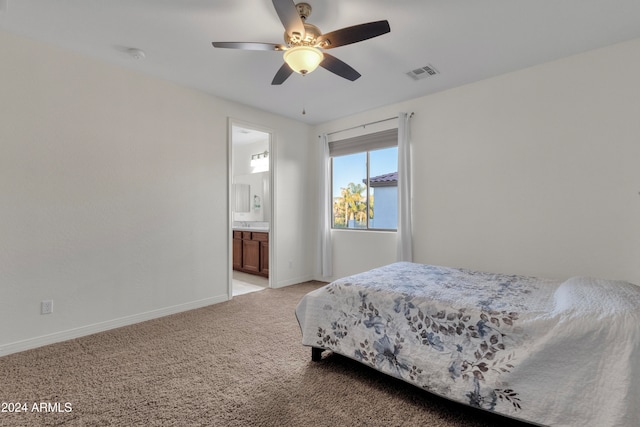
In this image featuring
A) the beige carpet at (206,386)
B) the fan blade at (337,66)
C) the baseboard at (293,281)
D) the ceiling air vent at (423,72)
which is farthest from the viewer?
the baseboard at (293,281)

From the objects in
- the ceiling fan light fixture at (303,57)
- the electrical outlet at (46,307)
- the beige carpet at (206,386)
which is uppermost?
the ceiling fan light fixture at (303,57)

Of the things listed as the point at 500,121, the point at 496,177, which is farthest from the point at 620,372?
the point at 500,121

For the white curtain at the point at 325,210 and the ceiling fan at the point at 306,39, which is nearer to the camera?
the ceiling fan at the point at 306,39

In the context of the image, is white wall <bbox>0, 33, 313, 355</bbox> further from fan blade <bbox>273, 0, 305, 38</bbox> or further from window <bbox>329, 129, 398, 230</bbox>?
fan blade <bbox>273, 0, 305, 38</bbox>

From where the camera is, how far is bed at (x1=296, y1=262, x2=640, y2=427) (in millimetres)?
1278

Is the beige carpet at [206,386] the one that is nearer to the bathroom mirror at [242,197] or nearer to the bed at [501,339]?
the bed at [501,339]

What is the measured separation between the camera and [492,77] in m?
3.15

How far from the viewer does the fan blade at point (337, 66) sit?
2213mm

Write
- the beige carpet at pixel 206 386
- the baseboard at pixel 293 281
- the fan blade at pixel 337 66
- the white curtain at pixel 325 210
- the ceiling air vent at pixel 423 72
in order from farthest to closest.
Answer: the white curtain at pixel 325 210, the baseboard at pixel 293 281, the ceiling air vent at pixel 423 72, the fan blade at pixel 337 66, the beige carpet at pixel 206 386

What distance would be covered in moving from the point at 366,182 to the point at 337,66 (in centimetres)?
231

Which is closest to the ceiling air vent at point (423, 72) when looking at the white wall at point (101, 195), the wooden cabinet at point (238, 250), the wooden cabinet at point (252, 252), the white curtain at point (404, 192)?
the white curtain at point (404, 192)

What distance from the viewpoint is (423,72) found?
304 centimetres

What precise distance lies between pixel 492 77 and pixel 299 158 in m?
2.83

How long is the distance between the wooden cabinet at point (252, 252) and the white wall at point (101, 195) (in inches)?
48.5
